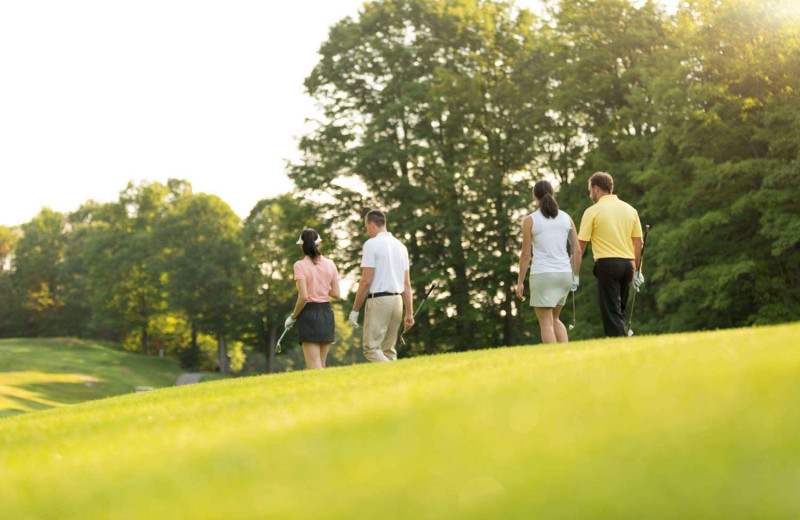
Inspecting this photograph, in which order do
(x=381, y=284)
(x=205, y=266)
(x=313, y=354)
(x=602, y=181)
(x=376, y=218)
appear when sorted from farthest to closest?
(x=205, y=266) < (x=313, y=354) < (x=381, y=284) < (x=376, y=218) < (x=602, y=181)

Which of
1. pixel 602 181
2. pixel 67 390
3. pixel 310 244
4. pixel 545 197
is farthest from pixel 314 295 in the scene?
pixel 67 390

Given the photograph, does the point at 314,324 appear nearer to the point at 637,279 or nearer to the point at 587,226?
the point at 587,226

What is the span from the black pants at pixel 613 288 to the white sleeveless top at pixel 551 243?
1.56 feet

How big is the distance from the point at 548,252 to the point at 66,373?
141ft

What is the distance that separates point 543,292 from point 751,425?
8.48m

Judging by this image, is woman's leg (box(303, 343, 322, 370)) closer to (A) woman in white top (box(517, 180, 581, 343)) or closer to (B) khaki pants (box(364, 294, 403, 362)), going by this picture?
(B) khaki pants (box(364, 294, 403, 362))

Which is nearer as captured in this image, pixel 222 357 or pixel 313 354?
pixel 313 354

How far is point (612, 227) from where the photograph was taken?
38.5ft

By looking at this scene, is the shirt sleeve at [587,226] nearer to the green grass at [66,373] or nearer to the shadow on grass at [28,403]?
the green grass at [66,373]

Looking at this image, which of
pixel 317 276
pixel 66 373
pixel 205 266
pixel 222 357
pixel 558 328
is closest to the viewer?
pixel 317 276

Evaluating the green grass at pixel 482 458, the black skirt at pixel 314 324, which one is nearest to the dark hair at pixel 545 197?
the black skirt at pixel 314 324

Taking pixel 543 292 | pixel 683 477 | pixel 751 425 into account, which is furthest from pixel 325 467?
pixel 543 292

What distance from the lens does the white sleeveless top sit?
39.0 feet

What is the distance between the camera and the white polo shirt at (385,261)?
12.3m
